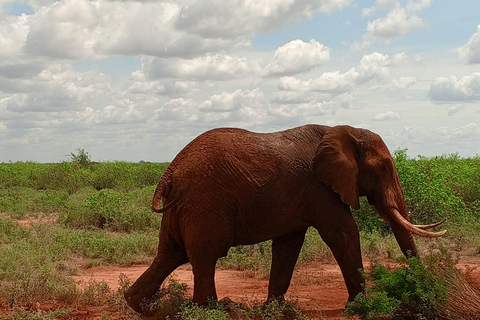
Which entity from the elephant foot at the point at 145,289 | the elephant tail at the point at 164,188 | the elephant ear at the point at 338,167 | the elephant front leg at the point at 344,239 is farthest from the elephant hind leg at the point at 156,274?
the elephant ear at the point at 338,167

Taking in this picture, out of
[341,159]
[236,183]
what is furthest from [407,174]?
[236,183]

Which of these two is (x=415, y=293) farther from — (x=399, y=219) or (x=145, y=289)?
(x=145, y=289)

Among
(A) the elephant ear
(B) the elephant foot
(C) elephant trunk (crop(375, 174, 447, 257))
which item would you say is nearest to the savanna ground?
(B) the elephant foot

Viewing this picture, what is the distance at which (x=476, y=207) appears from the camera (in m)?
12.8

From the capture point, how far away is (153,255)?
33.7 ft

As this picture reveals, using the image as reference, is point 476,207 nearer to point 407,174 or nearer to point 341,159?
point 407,174

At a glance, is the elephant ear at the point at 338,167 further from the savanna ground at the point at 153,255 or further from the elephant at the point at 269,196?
the savanna ground at the point at 153,255

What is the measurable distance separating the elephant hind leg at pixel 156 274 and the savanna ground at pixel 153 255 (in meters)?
0.16

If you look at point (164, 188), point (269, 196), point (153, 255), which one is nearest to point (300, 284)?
point (269, 196)

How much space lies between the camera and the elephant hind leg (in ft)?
19.6

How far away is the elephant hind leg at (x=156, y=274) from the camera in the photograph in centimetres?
597

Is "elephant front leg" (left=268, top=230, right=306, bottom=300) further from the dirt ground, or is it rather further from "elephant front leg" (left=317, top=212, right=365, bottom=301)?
"elephant front leg" (left=317, top=212, right=365, bottom=301)

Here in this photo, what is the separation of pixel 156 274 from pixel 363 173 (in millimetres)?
2439

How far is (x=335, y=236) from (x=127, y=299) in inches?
90.5
